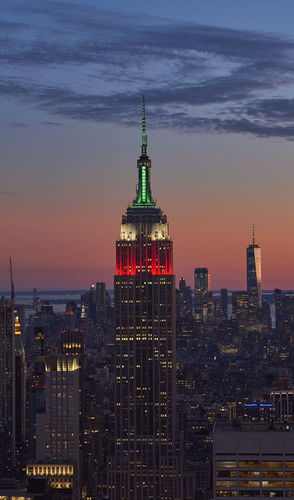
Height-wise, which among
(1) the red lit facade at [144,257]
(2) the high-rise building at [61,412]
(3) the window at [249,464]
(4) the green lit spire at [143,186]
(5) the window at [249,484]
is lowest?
(5) the window at [249,484]

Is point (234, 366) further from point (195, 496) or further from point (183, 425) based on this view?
point (195, 496)

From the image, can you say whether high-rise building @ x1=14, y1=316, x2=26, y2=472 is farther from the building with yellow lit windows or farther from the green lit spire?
the building with yellow lit windows

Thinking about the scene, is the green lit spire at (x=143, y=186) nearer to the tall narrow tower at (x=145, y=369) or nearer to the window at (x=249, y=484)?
the tall narrow tower at (x=145, y=369)

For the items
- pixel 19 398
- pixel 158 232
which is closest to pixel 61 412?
pixel 158 232

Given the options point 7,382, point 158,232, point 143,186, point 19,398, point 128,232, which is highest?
point 143,186

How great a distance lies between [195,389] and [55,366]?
4182cm

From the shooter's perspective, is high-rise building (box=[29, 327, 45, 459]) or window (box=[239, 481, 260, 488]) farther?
high-rise building (box=[29, 327, 45, 459])

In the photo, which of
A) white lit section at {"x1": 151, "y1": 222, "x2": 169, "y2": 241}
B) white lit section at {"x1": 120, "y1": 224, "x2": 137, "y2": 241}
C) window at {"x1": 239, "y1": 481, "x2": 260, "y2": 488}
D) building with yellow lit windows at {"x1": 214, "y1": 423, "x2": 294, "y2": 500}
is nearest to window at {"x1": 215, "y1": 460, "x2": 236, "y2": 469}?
building with yellow lit windows at {"x1": 214, "y1": 423, "x2": 294, "y2": 500}

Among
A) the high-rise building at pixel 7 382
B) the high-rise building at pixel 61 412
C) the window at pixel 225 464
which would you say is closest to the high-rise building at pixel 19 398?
the high-rise building at pixel 7 382

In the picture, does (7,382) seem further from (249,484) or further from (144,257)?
(249,484)

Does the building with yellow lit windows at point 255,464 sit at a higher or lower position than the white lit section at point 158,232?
lower

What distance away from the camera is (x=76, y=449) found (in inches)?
4294

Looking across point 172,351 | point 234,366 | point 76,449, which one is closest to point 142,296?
point 172,351

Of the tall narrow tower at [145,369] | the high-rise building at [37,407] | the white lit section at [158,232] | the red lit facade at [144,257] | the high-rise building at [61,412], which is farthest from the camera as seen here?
the white lit section at [158,232]
